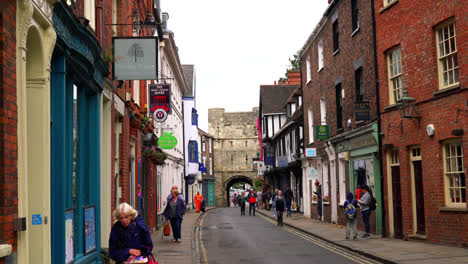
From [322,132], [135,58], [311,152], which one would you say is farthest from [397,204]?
[311,152]

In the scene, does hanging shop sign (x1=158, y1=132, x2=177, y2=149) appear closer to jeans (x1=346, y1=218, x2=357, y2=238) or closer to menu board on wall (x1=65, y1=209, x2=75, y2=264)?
jeans (x1=346, y1=218, x2=357, y2=238)

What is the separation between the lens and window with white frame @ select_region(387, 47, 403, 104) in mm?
17422

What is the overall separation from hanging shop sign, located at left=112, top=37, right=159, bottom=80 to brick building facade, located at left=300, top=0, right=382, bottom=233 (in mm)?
9406

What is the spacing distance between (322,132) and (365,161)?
5.05 meters

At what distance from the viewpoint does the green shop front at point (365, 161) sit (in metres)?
19.1

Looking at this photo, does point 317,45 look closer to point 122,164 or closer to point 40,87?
point 122,164

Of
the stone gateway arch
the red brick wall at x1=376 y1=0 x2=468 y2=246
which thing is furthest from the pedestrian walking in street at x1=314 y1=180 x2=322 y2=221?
the stone gateway arch

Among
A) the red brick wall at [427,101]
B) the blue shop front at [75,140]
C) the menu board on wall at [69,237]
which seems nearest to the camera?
the blue shop front at [75,140]

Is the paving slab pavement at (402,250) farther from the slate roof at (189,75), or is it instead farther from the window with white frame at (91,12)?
the slate roof at (189,75)

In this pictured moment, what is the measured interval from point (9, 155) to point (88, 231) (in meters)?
5.04

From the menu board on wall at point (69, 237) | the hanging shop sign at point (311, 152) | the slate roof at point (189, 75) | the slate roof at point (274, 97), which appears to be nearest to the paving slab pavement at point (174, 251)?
the menu board on wall at point (69, 237)

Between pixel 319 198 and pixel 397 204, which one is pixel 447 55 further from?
pixel 319 198

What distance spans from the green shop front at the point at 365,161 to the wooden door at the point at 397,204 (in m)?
0.82

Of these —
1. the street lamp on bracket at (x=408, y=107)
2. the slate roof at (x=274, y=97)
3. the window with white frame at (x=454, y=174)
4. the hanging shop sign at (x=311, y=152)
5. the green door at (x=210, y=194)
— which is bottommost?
the green door at (x=210, y=194)
